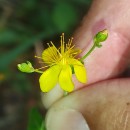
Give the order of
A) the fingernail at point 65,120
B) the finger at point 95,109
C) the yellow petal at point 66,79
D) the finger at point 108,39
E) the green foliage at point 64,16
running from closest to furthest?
the yellow petal at point 66,79 < the finger at point 95,109 < the fingernail at point 65,120 < the finger at point 108,39 < the green foliage at point 64,16

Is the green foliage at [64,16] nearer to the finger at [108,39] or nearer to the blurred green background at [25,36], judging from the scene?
the blurred green background at [25,36]

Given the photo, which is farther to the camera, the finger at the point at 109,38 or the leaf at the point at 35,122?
the finger at the point at 109,38

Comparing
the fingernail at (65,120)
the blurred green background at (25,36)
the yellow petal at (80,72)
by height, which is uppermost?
the blurred green background at (25,36)

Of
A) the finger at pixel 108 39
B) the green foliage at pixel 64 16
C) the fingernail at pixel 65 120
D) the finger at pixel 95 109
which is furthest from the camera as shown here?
the green foliage at pixel 64 16

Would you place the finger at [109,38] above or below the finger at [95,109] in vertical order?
above

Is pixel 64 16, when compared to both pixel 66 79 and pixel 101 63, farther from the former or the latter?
pixel 66 79

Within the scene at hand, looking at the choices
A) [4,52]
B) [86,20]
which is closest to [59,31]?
[4,52]

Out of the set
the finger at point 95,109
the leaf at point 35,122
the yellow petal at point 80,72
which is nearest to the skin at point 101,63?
the finger at point 95,109

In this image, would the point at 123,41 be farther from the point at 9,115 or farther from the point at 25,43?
the point at 9,115
